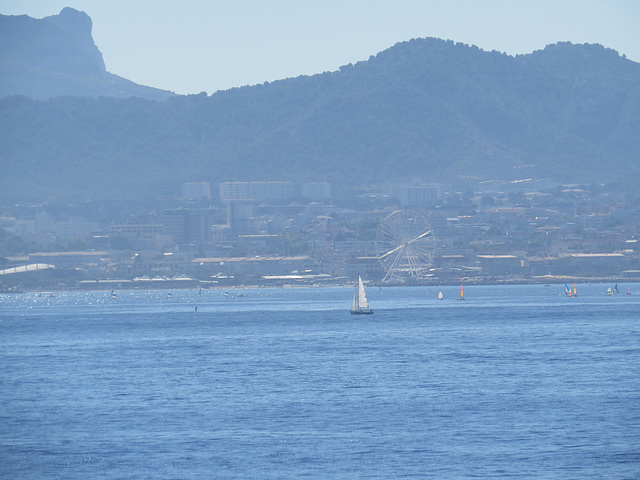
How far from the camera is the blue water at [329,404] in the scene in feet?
131

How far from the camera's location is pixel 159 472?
39094mm

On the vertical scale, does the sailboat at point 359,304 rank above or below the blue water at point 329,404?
above

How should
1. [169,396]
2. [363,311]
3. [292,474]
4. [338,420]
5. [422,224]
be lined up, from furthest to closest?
1. [422,224]
2. [363,311]
3. [169,396]
4. [338,420]
5. [292,474]

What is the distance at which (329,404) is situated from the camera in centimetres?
5050

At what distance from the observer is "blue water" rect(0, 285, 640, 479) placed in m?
39.9

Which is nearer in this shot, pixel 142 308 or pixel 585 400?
pixel 585 400

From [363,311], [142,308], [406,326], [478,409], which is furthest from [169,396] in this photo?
[142,308]

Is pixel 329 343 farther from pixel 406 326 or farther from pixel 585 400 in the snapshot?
pixel 585 400

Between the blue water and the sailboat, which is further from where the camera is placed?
the sailboat

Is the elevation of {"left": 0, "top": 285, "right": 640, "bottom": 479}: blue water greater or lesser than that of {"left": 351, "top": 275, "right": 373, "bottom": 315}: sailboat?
lesser

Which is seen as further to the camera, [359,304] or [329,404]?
[359,304]

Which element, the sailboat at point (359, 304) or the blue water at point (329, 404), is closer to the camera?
the blue water at point (329, 404)

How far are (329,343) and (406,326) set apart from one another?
1748cm

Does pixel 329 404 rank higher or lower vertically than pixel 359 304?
lower
